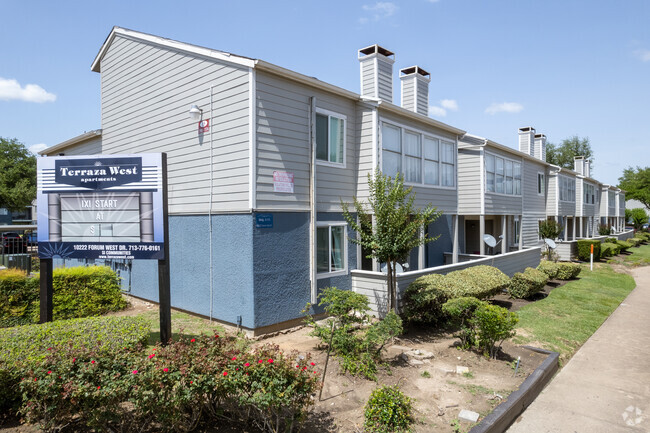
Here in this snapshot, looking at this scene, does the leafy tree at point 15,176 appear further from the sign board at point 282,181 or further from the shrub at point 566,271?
the shrub at point 566,271

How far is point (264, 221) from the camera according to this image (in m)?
9.05

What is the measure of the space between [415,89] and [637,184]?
234 ft

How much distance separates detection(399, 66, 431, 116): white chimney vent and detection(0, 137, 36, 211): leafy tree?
141 ft

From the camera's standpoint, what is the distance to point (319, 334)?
748 centimetres

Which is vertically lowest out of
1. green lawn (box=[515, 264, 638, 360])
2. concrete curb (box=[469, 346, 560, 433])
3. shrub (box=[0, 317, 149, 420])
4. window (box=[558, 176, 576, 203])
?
green lawn (box=[515, 264, 638, 360])

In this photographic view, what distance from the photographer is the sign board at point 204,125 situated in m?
10.1

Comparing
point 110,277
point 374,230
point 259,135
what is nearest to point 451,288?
point 374,230

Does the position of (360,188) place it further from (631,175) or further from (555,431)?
(631,175)

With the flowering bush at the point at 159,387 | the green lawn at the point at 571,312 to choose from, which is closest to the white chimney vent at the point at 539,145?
the green lawn at the point at 571,312

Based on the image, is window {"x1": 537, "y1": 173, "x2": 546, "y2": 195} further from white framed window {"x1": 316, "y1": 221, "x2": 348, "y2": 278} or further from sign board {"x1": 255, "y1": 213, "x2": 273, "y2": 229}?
sign board {"x1": 255, "y1": 213, "x2": 273, "y2": 229}

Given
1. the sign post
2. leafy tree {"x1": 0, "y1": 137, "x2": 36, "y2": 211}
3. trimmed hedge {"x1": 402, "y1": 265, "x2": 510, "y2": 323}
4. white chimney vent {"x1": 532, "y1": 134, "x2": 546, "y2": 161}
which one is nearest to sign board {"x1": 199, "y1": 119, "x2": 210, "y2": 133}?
the sign post

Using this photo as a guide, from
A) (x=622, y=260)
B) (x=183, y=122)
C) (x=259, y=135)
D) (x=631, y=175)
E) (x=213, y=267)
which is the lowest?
(x=622, y=260)

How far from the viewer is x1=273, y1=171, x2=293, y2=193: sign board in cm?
938

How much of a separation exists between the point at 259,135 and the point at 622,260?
29555 mm
